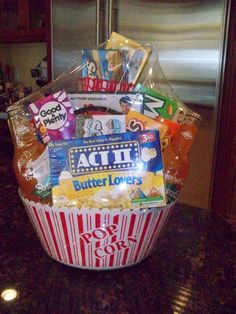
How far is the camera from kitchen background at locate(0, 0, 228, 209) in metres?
1.83

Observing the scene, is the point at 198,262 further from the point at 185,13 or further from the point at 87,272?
the point at 185,13

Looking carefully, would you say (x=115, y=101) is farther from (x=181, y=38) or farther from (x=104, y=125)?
(x=181, y=38)

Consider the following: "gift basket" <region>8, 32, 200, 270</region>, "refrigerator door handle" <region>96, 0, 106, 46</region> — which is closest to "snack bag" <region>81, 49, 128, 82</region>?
"gift basket" <region>8, 32, 200, 270</region>

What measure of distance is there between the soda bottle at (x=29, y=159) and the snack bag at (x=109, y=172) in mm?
30

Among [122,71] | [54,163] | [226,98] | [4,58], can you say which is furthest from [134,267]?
[4,58]

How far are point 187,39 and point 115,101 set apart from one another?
152 cm

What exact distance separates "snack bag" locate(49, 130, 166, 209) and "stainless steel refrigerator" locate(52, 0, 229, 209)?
1.50 metres

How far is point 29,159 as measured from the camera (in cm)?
52

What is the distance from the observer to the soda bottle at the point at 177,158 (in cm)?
53

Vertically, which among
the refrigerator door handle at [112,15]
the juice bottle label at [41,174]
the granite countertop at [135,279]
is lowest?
the granite countertop at [135,279]

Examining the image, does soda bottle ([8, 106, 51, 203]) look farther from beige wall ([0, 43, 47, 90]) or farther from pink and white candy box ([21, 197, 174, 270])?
beige wall ([0, 43, 47, 90])

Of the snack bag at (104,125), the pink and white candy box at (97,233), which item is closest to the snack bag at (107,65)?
the snack bag at (104,125)

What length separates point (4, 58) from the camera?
3.20 meters

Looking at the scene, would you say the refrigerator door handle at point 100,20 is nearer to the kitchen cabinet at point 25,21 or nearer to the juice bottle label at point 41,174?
the kitchen cabinet at point 25,21
